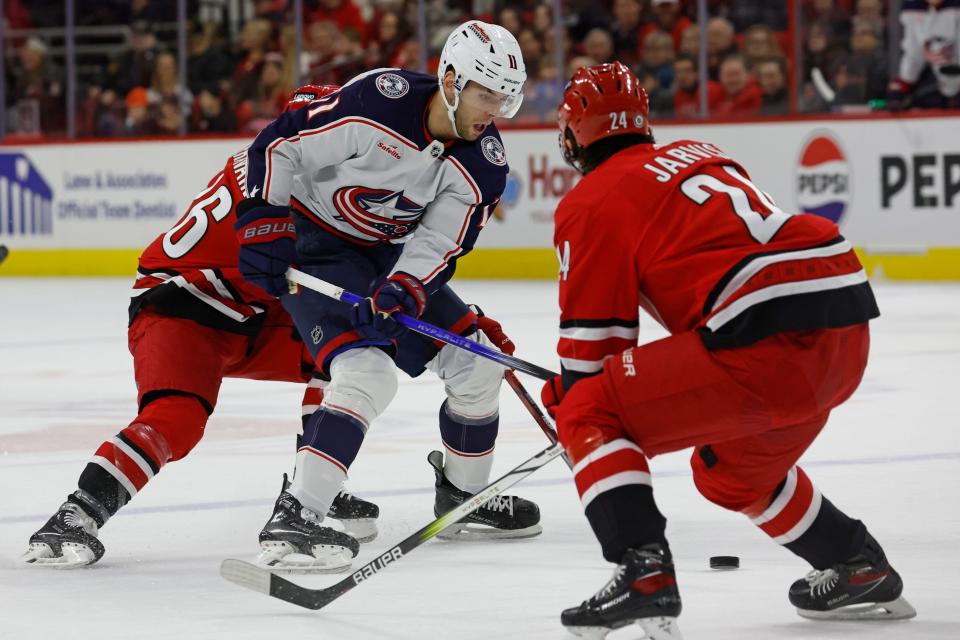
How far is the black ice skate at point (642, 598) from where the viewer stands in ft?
7.84

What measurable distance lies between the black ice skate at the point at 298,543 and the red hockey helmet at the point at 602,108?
2.97 ft

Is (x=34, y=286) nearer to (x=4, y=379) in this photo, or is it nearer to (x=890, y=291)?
(x=4, y=379)

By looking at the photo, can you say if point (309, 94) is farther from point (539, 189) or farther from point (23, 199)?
point (23, 199)

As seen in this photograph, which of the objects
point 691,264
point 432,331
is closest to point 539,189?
point 432,331

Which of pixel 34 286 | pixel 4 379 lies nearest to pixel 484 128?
pixel 4 379

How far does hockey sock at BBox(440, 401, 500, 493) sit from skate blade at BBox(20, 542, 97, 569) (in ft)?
2.78

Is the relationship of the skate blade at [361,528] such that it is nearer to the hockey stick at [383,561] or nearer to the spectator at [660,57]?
the hockey stick at [383,561]

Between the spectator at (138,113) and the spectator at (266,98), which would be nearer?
the spectator at (266,98)

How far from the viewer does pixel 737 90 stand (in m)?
9.62

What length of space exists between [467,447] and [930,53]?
247 inches

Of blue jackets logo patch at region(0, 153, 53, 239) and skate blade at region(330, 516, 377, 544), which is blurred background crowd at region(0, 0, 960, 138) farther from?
skate blade at region(330, 516, 377, 544)

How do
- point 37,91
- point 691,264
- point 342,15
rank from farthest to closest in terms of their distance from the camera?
point 37,91
point 342,15
point 691,264

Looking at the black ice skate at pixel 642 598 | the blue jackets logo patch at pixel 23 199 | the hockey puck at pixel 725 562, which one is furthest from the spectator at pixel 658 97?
the black ice skate at pixel 642 598

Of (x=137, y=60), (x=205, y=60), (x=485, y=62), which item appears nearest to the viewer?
(x=485, y=62)
